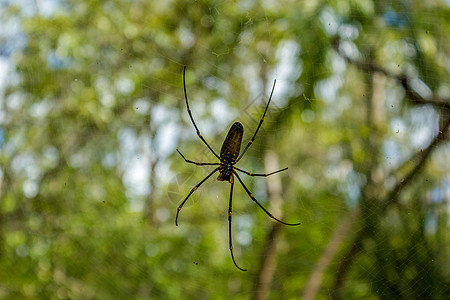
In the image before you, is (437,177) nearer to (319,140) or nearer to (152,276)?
(319,140)

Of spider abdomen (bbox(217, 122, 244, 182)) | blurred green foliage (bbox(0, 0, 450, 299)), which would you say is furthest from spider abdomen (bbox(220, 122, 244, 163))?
blurred green foliage (bbox(0, 0, 450, 299))

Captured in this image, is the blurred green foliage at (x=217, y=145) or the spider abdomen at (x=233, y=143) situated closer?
the spider abdomen at (x=233, y=143)

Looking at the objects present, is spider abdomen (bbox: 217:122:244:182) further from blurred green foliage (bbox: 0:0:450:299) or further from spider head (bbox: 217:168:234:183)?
blurred green foliage (bbox: 0:0:450:299)

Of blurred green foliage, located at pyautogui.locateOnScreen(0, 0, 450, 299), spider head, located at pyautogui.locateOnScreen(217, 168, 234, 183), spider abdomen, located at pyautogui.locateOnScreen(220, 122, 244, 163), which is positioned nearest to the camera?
spider abdomen, located at pyautogui.locateOnScreen(220, 122, 244, 163)

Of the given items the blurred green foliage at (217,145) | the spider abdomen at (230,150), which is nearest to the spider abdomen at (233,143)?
the spider abdomen at (230,150)

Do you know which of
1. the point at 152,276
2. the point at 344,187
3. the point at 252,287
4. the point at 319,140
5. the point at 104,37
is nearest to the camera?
the point at 344,187

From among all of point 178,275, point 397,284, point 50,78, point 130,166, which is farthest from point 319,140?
point 50,78

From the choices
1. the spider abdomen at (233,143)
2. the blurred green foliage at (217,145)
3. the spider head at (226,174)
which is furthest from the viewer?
the blurred green foliage at (217,145)

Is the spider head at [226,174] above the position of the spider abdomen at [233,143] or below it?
below

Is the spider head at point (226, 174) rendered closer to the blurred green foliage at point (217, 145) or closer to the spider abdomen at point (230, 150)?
the spider abdomen at point (230, 150)
